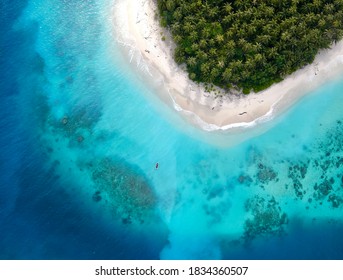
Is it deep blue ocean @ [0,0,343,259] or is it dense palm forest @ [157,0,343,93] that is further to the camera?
deep blue ocean @ [0,0,343,259]

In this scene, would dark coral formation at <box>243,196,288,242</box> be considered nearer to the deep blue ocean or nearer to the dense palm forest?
the deep blue ocean

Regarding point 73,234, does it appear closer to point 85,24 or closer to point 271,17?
point 85,24

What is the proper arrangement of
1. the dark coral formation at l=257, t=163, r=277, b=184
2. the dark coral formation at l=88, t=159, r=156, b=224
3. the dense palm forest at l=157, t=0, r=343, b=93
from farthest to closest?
the dark coral formation at l=257, t=163, r=277, b=184 < the dark coral formation at l=88, t=159, r=156, b=224 < the dense palm forest at l=157, t=0, r=343, b=93

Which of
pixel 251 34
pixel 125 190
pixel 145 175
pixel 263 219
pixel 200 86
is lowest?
pixel 263 219

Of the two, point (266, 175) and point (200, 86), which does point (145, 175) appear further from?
point (266, 175)

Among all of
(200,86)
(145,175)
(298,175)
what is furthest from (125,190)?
(298,175)

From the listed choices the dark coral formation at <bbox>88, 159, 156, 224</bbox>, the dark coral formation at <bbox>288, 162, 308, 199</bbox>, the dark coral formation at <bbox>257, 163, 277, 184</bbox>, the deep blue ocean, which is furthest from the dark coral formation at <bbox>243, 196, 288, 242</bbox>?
the dark coral formation at <bbox>88, 159, 156, 224</bbox>

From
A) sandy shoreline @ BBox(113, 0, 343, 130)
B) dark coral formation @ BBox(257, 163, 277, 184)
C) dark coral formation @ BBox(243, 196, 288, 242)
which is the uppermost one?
sandy shoreline @ BBox(113, 0, 343, 130)
